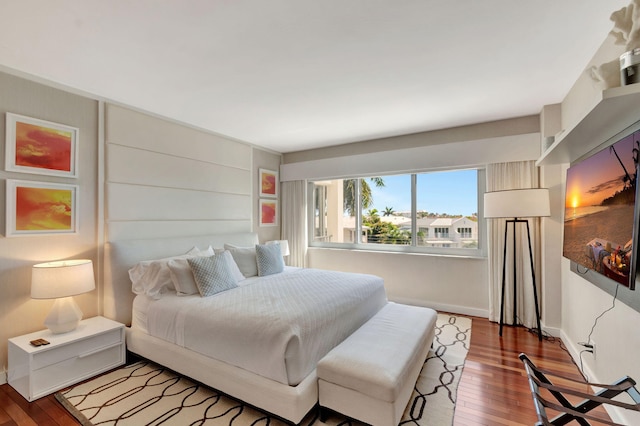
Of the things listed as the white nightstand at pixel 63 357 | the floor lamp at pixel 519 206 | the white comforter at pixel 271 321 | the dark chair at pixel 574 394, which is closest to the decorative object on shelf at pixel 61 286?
the white nightstand at pixel 63 357

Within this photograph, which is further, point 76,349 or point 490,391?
point 76,349

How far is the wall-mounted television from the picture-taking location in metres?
1.51

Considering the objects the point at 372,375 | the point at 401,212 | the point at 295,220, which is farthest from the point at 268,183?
the point at 372,375

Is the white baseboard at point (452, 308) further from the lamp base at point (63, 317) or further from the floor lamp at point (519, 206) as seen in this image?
the lamp base at point (63, 317)

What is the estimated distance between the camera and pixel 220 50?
7.05 ft

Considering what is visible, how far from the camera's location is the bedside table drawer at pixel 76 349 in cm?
219

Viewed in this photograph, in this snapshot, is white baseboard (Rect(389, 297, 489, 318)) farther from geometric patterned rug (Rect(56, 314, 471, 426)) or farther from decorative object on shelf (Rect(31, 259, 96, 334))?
decorative object on shelf (Rect(31, 259, 96, 334))

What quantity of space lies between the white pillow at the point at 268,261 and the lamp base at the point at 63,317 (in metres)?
1.74

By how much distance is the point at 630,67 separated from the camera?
1235 millimetres

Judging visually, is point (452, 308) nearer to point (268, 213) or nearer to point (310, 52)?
point (268, 213)

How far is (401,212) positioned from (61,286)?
405 cm

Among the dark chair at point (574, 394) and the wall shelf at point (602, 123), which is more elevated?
the wall shelf at point (602, 123)

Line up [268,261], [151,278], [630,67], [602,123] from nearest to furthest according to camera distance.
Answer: [630,67] → [602,123] → [151,278] → [268,261]

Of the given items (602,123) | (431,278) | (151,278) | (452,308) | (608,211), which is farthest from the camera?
(431,278)
